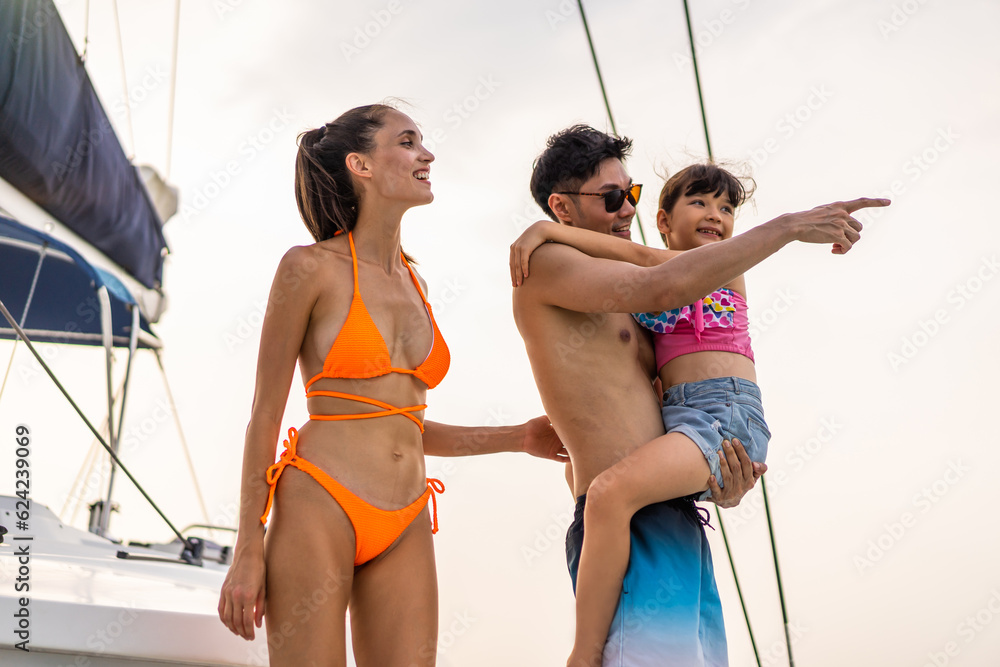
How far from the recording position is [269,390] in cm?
184

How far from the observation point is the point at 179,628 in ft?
6.75

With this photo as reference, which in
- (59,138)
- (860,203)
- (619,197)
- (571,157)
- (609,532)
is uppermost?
(59,138)

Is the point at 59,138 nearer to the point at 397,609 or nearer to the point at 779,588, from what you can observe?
the point at 397,609

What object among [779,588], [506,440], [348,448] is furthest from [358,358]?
[779,588]

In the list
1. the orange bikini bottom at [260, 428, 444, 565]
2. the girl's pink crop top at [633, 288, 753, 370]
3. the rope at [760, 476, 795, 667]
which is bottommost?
the rope at [760, 476, 795, 667]

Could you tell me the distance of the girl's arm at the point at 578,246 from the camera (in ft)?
6.78

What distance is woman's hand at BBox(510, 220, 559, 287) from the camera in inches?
81.4

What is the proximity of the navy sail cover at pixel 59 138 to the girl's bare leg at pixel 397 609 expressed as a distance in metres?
2.63

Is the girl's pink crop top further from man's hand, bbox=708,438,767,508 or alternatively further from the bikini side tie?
the bikini side tie

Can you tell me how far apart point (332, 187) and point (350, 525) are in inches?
34.9

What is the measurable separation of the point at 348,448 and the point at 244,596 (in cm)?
37

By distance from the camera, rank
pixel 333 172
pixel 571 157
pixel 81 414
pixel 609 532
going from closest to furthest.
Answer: pixel 609 532 → pixel 333 172 → pixel 571 157 → pixel 81 414

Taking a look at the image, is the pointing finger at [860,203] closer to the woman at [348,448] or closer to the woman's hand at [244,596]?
the woman at [348,448]
